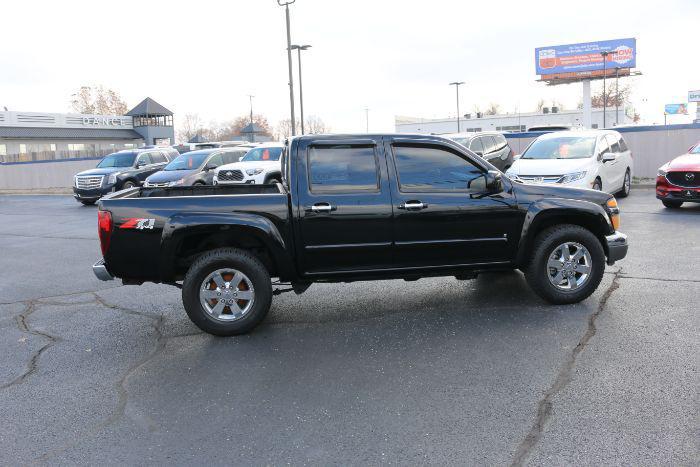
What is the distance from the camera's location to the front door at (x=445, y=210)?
5.92 metres

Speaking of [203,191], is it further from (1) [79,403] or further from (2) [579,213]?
(2) [579,213]

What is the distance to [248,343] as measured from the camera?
18.3ft

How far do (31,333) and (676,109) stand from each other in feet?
441

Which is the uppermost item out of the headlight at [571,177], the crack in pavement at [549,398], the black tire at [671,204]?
the headlight at [571,177]

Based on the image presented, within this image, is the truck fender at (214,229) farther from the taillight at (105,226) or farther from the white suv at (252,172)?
the white suv at (252,172)

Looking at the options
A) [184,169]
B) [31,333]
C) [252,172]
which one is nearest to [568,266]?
[31,333]

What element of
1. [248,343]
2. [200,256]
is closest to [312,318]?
[248,343]

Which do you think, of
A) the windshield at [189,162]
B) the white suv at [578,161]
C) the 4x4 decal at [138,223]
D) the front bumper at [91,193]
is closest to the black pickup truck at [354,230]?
the 4x4 decal at [138,223]

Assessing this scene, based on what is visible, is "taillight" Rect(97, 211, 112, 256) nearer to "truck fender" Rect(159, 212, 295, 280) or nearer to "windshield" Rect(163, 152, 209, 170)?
"truck fender" Rect(159, 212, 295, 280)

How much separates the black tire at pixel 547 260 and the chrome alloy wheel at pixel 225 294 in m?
2.75

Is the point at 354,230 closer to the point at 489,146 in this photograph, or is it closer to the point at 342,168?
the point at 342,168

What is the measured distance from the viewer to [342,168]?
593cm

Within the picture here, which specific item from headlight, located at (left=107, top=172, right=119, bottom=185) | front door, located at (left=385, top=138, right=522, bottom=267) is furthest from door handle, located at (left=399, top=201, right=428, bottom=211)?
headlight, located at (left=107, top=172, right=119, bottom=185)

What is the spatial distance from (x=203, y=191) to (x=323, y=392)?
3127mm
